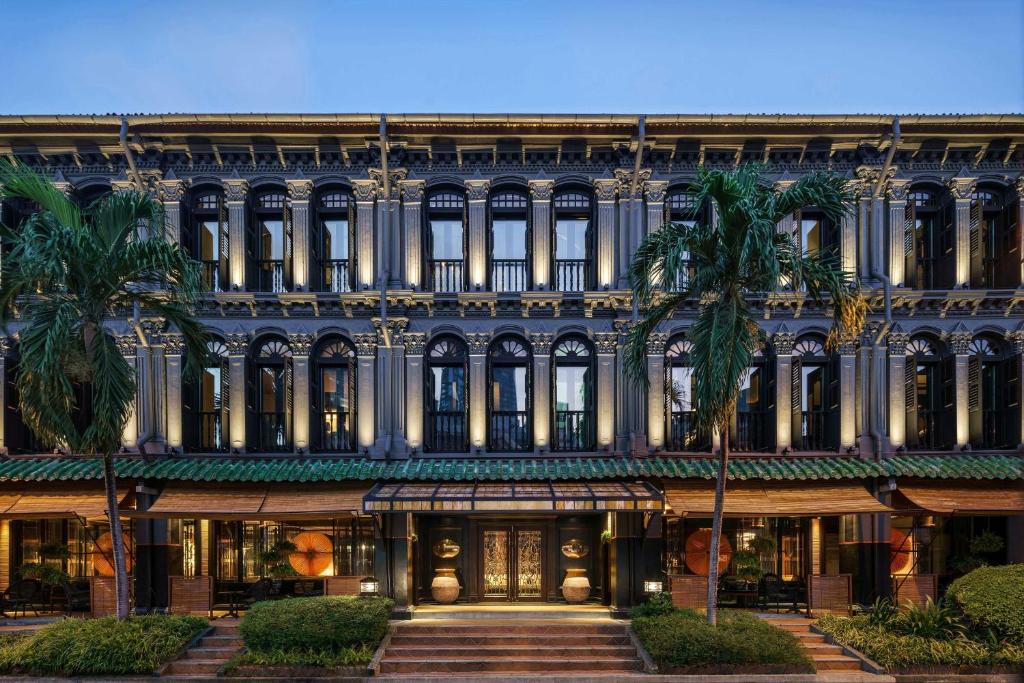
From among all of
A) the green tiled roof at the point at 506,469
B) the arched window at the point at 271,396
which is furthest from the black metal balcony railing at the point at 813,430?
the arched window at the point at 271,396

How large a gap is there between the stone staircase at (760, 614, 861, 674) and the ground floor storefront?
1094 millimetres

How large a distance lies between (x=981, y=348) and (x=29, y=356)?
21477mm

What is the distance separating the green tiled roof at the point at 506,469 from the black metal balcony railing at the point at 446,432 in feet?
2.04

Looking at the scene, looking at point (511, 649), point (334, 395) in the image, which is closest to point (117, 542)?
point (334, 395)

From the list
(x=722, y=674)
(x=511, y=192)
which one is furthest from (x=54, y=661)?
(x=511, y=192)

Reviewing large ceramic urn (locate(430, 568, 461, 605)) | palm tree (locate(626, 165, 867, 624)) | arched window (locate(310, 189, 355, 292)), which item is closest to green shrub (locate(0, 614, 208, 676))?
large ceramic urn (locate(430, 568, 461, 605))

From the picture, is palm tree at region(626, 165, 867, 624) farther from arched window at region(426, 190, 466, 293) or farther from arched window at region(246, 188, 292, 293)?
arched window at region(246, 188, 292, 293)

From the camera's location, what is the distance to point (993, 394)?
1798 centimetres

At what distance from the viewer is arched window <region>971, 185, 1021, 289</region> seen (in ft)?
58.2

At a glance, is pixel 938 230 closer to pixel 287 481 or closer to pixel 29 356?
pixel 287 481

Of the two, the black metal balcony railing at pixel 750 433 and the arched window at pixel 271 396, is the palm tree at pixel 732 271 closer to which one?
the black metal balcony railing at pixel 750 433

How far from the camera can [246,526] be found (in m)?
18.0

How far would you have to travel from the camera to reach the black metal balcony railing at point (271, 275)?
18.2 m

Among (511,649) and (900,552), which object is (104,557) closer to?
(511,649)
